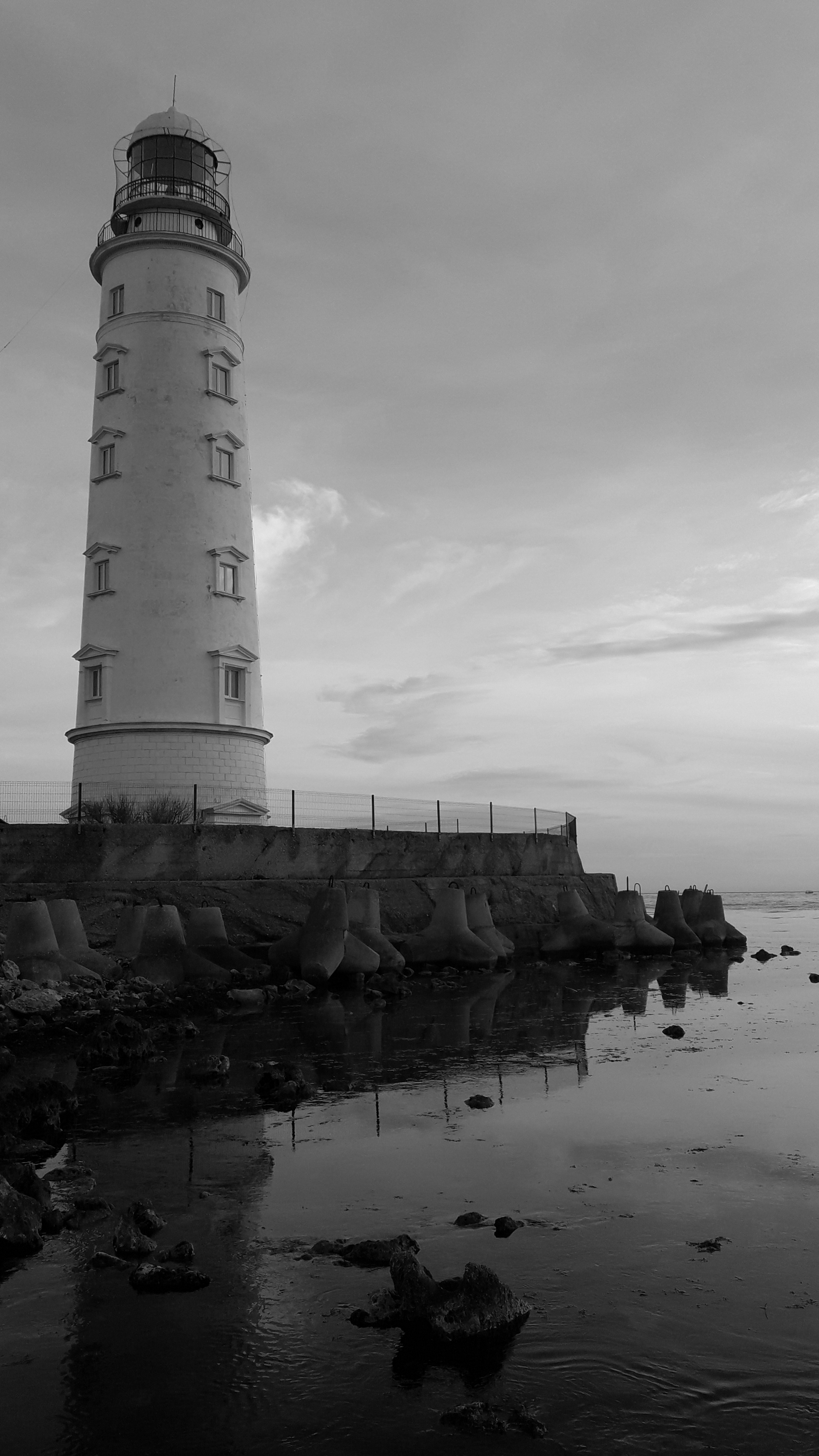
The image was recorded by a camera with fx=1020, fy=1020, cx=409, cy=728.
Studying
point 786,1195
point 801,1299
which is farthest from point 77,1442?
point 786,1195

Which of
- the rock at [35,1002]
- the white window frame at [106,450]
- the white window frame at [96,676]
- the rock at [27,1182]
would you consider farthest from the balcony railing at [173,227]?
the rock at [27,1182]

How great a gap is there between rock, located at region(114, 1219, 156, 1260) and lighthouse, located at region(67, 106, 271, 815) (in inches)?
848

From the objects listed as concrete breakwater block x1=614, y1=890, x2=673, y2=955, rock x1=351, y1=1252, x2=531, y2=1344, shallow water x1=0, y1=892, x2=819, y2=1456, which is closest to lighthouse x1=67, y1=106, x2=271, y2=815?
concrete breakwater block x1=614, y1=890, x2=673, y2=955

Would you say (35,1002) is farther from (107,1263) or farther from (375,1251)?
(375,1251)

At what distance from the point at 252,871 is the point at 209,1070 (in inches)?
484

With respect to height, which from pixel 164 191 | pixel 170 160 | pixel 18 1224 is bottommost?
pixel 18 1224

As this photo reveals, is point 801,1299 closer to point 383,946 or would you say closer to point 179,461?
point 383,946

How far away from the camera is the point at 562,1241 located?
7.07m

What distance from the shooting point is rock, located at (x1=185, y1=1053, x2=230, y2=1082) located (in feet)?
39.2

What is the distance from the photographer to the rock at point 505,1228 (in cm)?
718

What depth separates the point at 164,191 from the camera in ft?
104

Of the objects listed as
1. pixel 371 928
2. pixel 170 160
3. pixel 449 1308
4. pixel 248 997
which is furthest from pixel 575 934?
pixel 170 160

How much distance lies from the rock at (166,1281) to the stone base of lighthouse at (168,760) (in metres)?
22.2

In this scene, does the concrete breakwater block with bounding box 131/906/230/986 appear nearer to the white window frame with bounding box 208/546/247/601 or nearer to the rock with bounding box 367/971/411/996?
the rock with bounding box 367/971/411/996
